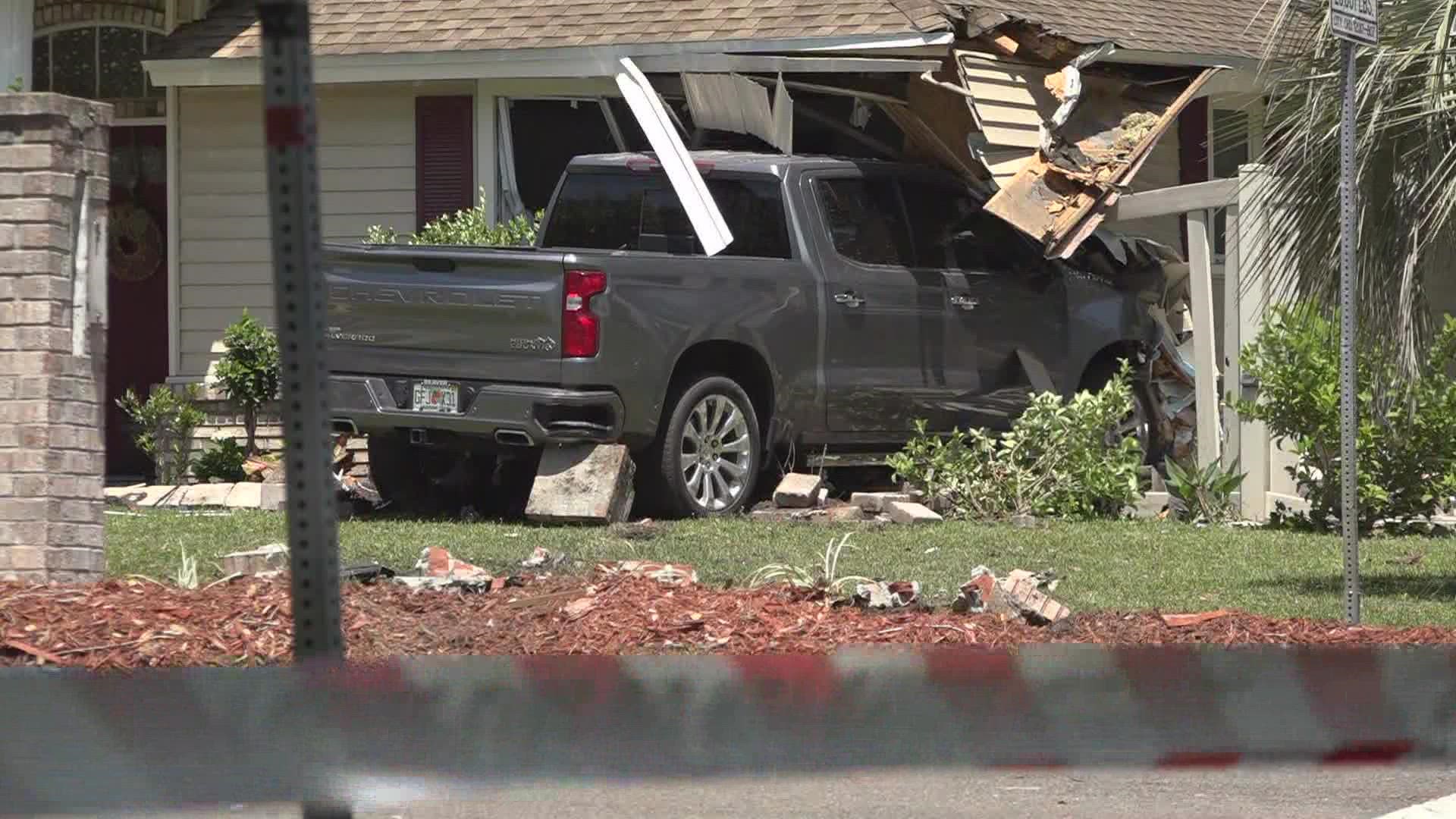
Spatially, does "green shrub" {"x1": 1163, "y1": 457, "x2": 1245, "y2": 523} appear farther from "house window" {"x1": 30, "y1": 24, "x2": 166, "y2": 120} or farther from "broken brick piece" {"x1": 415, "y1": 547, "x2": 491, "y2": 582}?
"house window" {"x1": 30, "y1": 24, "x2": 166, "y2": 120}

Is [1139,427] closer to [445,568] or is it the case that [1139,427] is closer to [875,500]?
[875,500]

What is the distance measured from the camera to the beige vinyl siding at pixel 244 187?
604 inches

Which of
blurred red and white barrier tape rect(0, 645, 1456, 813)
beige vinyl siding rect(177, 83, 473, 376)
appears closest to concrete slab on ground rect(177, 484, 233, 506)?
beige vinyl siding rect(177, 83, 473, 376)

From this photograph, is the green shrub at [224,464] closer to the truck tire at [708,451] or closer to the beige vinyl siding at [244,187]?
the beige vinyl siding at [244,187]

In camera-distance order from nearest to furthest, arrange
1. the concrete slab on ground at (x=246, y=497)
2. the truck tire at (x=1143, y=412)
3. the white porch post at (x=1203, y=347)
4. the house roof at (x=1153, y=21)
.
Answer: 1. the white porch post at (x=1203, y=347)
2. the concrete slab on ground at (x=246, y=497)
3. the truck tire at (x=1143, y=412)
4. the house roof at (x=1153, y=21)

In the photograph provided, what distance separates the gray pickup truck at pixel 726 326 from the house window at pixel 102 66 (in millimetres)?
4287

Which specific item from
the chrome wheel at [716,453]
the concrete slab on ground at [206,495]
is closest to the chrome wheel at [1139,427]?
the chrome wheel at [716,453]

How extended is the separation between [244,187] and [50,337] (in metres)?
8.38

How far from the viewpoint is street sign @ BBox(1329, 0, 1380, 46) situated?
23.6 ft

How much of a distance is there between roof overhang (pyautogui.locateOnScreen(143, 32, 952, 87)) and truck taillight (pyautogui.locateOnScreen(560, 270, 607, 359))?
3448mm

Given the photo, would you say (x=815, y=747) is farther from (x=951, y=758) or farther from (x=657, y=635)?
(x=657, y=635)

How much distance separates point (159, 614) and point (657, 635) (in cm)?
143

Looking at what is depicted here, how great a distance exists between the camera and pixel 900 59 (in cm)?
1397

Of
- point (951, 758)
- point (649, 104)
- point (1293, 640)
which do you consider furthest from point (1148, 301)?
point (951, 758)
